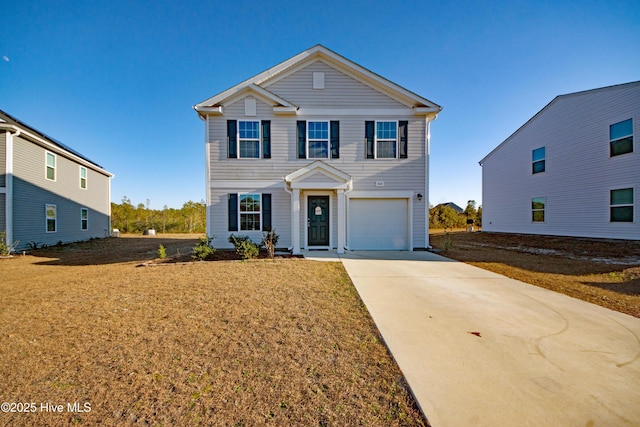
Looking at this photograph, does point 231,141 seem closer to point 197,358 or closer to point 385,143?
point 385,143

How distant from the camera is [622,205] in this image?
10.4 metres

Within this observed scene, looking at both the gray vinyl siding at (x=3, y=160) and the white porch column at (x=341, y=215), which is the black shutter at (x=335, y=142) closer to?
the white porch column at (x=341, y=215)

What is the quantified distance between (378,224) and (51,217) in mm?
15574

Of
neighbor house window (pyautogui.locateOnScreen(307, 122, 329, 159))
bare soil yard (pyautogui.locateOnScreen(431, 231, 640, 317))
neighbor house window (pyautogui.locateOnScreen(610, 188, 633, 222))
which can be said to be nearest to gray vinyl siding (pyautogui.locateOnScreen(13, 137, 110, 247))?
neighbor house window (pyautogui.locateOnScreen(307, 122, 329, 159))

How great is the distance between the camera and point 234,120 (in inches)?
374

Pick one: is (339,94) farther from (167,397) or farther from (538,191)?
(538,191)

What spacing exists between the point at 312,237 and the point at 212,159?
4.79 meters

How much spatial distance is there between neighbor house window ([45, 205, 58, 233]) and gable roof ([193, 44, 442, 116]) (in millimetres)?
9677

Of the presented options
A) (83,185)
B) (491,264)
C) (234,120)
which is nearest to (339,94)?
(234,120)

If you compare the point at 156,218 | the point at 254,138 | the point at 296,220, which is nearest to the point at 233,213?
the point at 296,220

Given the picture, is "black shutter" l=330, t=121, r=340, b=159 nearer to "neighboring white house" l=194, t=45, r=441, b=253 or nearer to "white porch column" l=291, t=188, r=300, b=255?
"neighboring white house" l=194, t=45, r=441, b=253

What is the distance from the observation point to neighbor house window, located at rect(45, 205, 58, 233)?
12.0 meters

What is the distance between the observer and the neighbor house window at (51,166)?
12.1 meters

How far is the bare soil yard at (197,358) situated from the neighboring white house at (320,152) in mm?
4967
